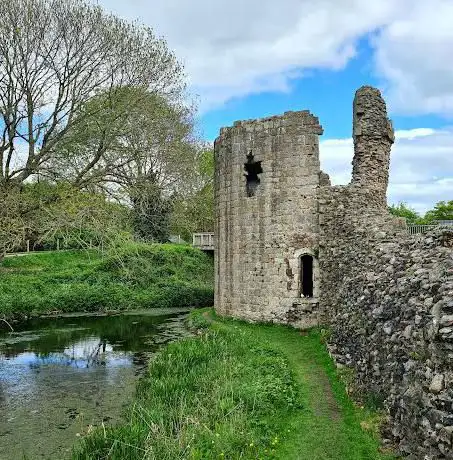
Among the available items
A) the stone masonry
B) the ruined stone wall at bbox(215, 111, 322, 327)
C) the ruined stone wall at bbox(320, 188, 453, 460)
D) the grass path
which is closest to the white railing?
the stone masonry

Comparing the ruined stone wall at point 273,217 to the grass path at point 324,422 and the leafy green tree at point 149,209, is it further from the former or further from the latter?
the grass path at point 324,422

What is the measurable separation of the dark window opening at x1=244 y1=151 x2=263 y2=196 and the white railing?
14.3 metres

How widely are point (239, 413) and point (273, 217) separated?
9.90 m

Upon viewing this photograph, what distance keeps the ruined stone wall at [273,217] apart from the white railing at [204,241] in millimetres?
14068

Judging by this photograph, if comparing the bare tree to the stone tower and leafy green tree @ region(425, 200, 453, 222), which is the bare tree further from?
leafy green tree @ region(425, 200, 453, 222)

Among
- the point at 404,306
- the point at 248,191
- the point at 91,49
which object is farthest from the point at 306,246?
the point at 404,306

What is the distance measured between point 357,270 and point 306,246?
19.4 ft

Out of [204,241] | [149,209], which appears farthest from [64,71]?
[204,241]

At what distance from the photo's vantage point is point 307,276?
18500 millimetres

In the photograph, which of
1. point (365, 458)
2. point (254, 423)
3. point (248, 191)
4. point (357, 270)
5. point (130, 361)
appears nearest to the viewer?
point (365, 458)

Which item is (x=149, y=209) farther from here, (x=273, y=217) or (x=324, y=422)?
(x=324, y=422)

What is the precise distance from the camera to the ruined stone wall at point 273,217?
699 inches

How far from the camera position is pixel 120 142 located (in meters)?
18.0

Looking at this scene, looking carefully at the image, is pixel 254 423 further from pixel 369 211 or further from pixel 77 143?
pixel 77 143
